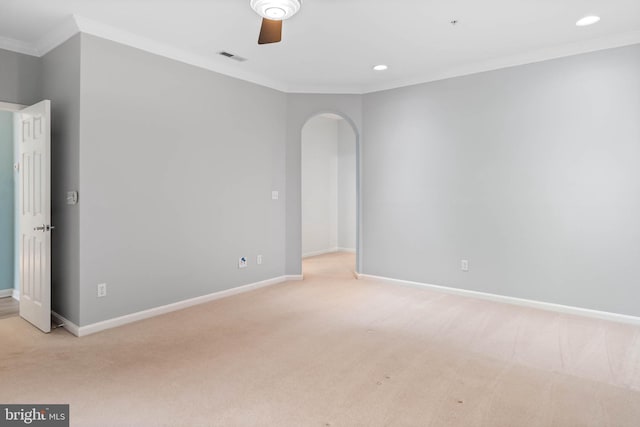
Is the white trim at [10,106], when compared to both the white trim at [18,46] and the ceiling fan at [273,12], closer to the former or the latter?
the white trim at [18,46]

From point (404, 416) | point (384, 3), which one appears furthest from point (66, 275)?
point (384, 3)

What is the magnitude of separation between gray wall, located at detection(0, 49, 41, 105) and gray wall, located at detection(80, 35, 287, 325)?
98 centimetres

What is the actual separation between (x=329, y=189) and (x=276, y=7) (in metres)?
5.66

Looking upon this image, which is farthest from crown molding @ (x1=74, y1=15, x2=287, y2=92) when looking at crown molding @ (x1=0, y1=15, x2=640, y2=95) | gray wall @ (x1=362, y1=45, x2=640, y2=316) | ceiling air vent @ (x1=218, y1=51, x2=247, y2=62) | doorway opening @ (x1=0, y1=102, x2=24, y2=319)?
doorway opening @ (x1=0, y1=102, x2=24, y2=319)

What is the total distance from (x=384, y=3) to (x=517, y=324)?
9.95 ft

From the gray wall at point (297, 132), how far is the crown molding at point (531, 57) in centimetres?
59

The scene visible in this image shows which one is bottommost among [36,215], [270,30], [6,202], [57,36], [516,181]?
[36,215]

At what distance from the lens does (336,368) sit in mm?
2578

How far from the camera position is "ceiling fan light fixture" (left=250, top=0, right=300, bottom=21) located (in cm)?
258

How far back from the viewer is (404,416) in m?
2.02

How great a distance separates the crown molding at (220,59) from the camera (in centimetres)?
329

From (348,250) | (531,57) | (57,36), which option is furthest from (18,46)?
(348,250)

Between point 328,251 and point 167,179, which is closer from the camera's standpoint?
point 167,179

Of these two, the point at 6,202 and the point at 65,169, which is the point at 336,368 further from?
the point at 6,202
